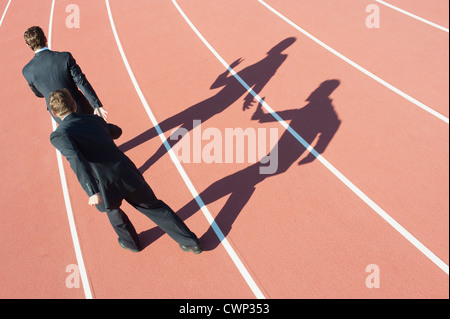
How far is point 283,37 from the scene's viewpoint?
796 centimetres

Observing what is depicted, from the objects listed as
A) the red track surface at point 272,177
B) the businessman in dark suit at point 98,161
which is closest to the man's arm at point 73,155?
the businessman in dark suit at point 98,161

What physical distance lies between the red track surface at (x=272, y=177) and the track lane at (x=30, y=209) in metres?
0.02

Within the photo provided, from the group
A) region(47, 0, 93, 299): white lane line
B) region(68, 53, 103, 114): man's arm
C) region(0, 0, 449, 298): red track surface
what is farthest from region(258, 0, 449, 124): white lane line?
region(47, 0, 93, 299): white lane line

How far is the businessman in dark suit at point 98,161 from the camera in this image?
9.80 ft

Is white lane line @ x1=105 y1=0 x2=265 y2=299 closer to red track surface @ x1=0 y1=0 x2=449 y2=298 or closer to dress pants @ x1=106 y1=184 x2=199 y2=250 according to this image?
red track surface @ x1=0 y1=0 x2=449 y2=298

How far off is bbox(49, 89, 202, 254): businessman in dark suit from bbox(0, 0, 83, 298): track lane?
148cm

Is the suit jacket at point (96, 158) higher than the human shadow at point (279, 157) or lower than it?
higher

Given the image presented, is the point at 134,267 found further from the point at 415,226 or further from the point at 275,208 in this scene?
the point at 415,226

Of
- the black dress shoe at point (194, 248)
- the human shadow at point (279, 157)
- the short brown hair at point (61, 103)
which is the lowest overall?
the black dress shoe at point (194, 248)

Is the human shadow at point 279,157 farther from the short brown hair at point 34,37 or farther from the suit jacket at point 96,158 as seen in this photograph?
the short brown hair at point 34,37

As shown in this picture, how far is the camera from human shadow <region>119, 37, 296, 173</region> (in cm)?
607

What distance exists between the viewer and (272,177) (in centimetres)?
502
